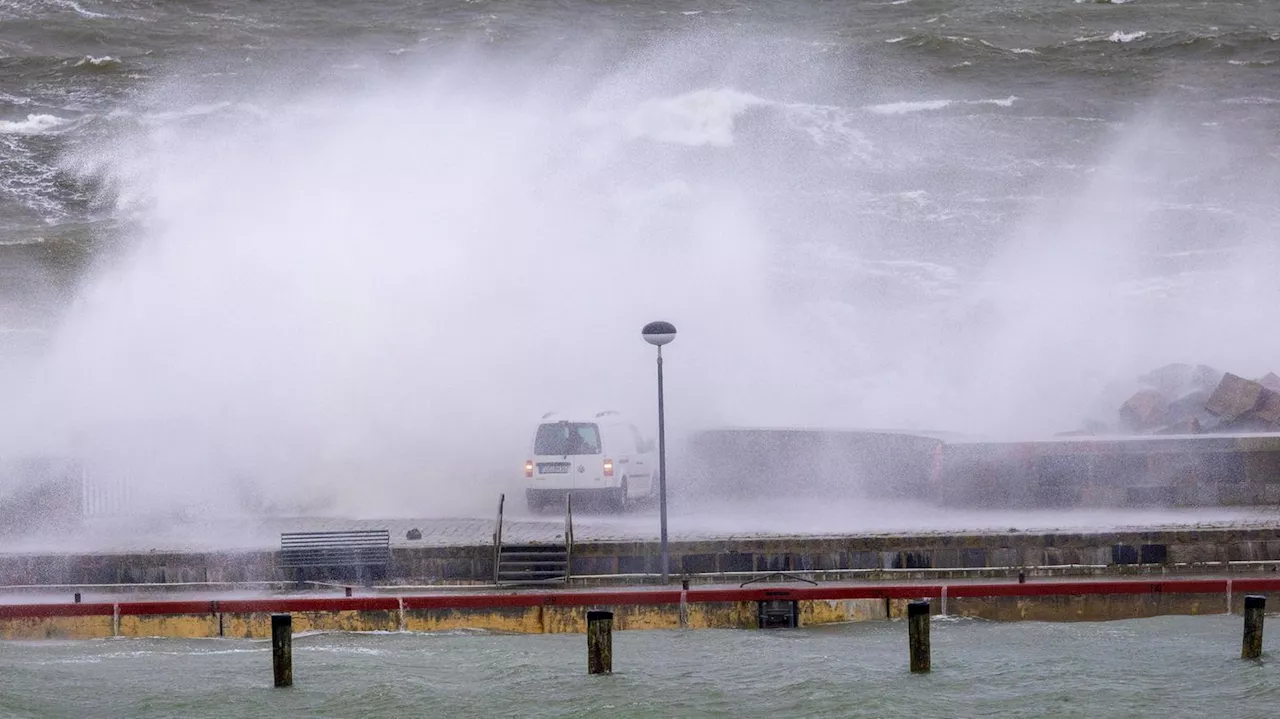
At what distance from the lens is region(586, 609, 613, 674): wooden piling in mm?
13109

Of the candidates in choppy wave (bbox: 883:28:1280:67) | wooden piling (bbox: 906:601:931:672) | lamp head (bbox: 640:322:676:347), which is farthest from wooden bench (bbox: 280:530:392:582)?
choppy wave (bbox: 883:28:1280:67)

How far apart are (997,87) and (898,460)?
33185 mm

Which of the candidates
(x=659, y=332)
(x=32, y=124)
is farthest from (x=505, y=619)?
(x=32, y=124)

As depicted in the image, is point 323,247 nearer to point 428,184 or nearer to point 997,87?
point 428,184

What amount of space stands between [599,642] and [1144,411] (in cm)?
1193

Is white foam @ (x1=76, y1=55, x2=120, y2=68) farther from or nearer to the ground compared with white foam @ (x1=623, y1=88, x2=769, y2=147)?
farther from the ground

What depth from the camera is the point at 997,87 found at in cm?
5250

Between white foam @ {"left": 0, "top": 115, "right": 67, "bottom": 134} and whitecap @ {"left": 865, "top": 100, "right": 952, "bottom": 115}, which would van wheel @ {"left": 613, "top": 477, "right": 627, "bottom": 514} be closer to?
whitecap @ {"left": 865, "top": 100, "right": 952, "bottom": 115}

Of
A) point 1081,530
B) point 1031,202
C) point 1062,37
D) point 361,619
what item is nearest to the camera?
point 361,619

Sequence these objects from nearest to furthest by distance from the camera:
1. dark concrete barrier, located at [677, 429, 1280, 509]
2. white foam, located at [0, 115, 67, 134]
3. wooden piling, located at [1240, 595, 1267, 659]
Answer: wooden piling, located at [1240, 595, 1267, 659] < dark concrete barrier, located at [677, 429, 1280, 509] < white foam, located at [0, 115, 67, 134]

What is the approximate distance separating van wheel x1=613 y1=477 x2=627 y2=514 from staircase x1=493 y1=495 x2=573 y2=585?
13.0ft

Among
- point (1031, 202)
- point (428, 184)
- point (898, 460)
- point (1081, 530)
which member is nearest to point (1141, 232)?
point (1031, 202)

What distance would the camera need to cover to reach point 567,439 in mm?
21047

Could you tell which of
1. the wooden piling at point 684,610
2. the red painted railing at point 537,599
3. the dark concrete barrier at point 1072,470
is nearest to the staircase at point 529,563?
the red painted railing at point 537,599
